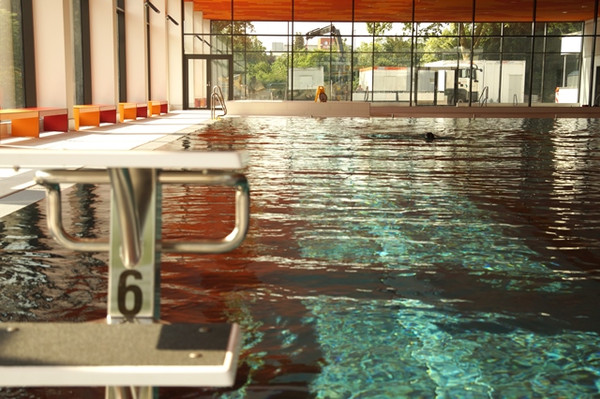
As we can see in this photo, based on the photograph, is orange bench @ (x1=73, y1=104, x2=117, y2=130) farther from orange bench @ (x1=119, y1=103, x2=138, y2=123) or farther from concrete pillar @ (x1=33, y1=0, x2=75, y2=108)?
orange bench @ (x1=119, y1=103, x2=138, y2=123)

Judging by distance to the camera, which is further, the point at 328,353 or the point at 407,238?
the point at 407,238

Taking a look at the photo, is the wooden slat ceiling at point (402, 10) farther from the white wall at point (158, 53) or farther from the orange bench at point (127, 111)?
the orange bench at point (127, 111)

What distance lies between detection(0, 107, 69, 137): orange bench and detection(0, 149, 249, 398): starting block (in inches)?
464

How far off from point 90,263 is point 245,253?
945mm

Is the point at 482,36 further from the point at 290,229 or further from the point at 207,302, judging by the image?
the point at 207,302

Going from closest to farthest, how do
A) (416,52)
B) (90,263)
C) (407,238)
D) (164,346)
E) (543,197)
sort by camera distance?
(164,346)
(90,263)
(407,238)
(543,197)
(416,52)

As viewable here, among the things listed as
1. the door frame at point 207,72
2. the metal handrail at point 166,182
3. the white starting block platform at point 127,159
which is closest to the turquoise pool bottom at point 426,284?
the metal handrail at point 166,182

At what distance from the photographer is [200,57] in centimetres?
3384

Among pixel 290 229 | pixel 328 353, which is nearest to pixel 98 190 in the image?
pixel 290 229

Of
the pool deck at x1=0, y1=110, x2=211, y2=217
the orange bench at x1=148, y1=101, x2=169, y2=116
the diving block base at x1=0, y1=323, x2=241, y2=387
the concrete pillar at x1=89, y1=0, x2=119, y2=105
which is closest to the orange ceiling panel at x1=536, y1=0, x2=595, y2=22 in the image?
the orange bench at x1=148, y1=101, x2=169, y2=116

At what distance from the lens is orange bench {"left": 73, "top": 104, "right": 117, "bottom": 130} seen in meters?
18.3

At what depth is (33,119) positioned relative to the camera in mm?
14883

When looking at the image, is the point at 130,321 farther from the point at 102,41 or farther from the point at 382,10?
the point at 382,10

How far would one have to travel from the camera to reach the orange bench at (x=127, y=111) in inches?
894
